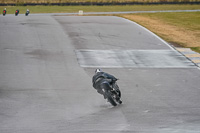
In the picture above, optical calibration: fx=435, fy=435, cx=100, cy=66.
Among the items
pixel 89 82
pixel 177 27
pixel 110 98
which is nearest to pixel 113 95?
pixel 110 98

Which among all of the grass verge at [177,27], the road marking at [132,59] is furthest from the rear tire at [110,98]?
the grass verge at [177,27]

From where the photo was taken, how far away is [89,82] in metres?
18.8

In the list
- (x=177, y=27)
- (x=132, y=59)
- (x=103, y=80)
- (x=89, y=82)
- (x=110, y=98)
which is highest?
(x=103, y=80)

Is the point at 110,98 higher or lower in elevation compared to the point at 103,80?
lower

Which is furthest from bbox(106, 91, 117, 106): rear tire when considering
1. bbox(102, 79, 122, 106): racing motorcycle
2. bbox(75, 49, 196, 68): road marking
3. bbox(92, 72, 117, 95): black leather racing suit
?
bbox(75, 49, 196, 68): road marking

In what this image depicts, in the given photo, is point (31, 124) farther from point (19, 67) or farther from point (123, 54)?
point (123, 54)

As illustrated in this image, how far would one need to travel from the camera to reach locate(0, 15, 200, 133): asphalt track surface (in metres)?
13.1

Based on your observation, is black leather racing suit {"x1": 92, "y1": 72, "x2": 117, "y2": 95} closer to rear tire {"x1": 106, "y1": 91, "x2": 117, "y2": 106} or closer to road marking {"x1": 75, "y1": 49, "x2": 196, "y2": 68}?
rear tire {"x1": 106, "y1": 91, "x2": 117, "y2": 106}

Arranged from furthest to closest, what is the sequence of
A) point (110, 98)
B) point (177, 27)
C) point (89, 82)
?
1. point (177, 27)
2. point (89, 82)
3. point (110, 98)

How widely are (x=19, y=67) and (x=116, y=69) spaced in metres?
4.91

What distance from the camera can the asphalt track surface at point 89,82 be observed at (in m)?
13.1

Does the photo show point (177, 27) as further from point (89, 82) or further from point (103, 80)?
point (103, 80)

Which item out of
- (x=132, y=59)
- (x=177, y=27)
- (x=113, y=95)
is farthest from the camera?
(x=177, y=27)

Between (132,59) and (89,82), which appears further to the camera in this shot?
(132,59)
